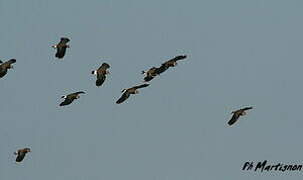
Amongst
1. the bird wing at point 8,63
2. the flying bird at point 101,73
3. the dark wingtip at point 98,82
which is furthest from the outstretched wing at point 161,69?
the bird wing at point 8,63

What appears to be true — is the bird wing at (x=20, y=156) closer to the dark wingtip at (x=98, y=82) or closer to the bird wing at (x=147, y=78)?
the dark wingtip at (x=98, y=82)

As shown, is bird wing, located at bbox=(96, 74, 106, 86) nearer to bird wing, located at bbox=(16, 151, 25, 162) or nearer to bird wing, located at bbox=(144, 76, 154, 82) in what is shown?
bird wing, located at bbox=(144, 76, 154, 82)

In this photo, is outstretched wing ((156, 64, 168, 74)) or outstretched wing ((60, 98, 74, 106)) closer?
outstretched wing ((156, 64, 168, 74))

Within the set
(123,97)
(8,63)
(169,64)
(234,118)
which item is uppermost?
(169,64)

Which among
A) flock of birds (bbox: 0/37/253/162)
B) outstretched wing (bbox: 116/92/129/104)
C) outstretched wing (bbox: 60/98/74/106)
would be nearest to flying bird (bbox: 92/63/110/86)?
flock of birds (bbox: 0/37/253/162)

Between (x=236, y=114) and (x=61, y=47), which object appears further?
(x=236, y=114)

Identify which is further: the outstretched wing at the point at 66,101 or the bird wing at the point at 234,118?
the bird wing at the point at 234,118

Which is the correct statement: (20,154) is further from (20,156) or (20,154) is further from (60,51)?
(60,51)

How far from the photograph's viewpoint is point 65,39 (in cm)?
11031

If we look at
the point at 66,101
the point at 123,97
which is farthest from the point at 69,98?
the point at 123,97

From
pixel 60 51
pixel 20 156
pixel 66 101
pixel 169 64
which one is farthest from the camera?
pixel 20 156

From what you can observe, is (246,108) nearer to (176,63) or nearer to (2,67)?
(176,63)

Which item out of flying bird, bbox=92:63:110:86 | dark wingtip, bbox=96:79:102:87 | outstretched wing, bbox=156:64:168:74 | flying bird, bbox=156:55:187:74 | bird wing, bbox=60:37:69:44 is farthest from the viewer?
outstretched wing, bbox=156:64:168:74

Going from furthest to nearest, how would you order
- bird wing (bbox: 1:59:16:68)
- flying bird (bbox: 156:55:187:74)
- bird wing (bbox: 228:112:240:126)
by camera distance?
bird wing (bbox: 228:112:240:126), flying bird (bbox: 156:55:187:74), bird wing (bbox: 1:59:16:68)
